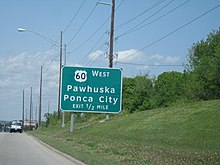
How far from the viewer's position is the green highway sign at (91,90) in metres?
31.1

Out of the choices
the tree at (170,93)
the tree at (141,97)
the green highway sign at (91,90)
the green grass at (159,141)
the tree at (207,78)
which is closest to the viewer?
the green grass at (159,141)

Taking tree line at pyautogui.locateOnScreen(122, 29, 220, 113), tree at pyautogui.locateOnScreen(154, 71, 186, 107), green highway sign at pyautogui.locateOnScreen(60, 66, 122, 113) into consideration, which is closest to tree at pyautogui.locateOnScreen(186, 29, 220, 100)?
tree line at pyautogui.locateOnScreen(122, 29, 220, 113)

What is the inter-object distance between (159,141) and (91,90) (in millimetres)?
5927

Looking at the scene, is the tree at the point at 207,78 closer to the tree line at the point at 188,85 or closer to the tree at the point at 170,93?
the tree line at the point at 188,85

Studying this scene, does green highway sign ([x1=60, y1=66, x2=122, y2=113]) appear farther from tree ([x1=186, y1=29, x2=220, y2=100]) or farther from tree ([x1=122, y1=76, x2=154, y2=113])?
tree ([x1=122, y1=76, x2=154, y2=113])

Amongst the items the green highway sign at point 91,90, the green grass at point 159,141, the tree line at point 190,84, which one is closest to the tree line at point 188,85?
the tree line at point 190,84

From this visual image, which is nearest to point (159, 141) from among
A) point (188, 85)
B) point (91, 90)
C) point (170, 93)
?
point (91, 90)

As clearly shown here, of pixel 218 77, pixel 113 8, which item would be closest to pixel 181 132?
pixel 113 8

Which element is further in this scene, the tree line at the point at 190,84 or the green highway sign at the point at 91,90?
the tree line at the point at 190,84

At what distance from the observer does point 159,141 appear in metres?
28.3

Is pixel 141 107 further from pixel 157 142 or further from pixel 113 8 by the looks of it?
pixel 157 142

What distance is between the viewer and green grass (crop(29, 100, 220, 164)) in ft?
64.0

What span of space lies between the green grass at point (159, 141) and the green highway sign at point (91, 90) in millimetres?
2381

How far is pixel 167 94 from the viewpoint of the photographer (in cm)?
7381
